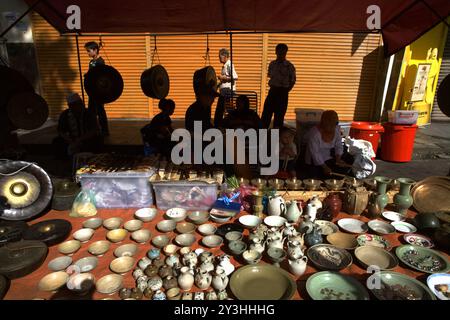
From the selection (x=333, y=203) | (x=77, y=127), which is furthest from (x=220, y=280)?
(x=77, y=127)

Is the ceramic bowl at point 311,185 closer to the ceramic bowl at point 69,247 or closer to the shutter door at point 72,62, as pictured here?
the ceramic bowl at point 69,247

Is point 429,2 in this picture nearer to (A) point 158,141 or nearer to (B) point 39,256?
(A) point 158,141

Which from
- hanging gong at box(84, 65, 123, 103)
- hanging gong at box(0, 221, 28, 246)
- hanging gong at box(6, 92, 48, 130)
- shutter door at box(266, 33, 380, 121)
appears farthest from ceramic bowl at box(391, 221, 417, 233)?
shutter door at box(266, 33, 380, 121)

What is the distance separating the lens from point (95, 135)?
18.9ft

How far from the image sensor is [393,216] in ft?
10.3

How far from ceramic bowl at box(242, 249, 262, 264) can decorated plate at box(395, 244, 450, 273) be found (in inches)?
46.4

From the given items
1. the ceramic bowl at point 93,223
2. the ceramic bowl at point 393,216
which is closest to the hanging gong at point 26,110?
the ceramic bowl at point 93,223

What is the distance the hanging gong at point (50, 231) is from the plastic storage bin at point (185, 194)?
931 millimetres

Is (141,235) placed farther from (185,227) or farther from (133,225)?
(185,227)
